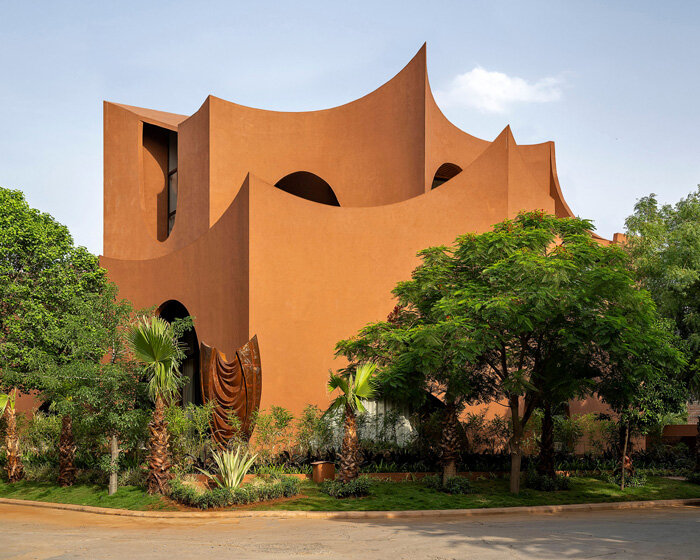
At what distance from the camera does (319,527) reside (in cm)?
1208

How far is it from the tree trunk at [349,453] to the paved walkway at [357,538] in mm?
2265

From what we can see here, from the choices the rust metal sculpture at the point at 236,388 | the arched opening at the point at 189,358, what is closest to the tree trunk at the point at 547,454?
the rust metal sculpture at the point at 236,388

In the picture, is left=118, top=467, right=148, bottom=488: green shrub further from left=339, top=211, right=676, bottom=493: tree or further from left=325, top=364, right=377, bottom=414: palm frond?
left=339, top=211, right=676, bottom=493: tree

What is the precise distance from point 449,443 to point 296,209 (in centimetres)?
815

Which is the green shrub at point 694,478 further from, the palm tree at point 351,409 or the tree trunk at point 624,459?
the palm tree at point 351,409

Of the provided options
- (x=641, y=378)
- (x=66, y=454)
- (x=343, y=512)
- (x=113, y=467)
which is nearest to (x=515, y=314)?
(x=641, y=378)

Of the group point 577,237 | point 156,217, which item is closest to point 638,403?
point 577,237

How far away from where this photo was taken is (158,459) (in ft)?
50.3

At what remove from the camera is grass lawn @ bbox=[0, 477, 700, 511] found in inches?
568

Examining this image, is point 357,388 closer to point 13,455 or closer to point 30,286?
point 13,455

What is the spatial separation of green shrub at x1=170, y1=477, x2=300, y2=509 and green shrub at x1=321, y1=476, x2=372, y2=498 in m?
0.77

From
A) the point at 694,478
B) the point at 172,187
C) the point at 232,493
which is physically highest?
the point at 172,187

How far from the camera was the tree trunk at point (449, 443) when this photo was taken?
16359mm

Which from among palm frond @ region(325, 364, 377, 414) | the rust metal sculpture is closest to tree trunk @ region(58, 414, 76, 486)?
the rust metal sculpture
